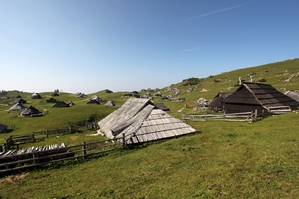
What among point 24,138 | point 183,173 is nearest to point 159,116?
point 183,173

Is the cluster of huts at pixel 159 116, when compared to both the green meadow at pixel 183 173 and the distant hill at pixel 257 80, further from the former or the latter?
the distant hill at pixel 257 80

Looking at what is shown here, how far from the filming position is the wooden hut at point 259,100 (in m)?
27.0

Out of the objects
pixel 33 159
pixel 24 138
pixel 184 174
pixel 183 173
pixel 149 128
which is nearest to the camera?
pixel 184 174

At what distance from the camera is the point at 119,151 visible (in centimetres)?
1519

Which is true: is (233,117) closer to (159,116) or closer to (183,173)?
(159,116)

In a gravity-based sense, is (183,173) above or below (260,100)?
below

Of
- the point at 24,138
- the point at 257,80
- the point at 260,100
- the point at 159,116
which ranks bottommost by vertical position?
the point at 24,138

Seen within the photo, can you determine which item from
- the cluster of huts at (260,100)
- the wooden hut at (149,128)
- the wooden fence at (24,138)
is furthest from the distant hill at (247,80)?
the wooden fence at (24,138)

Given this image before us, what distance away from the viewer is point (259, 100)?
27688mm

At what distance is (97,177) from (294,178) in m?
11.0

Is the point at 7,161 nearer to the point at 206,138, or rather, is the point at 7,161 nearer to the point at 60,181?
the point at 60,181

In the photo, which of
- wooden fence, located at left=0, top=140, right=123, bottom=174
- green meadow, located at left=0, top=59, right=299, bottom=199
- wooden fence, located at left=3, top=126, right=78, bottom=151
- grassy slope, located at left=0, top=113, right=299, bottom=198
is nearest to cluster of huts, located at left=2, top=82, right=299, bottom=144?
green meadow, located at left=0, top=59, right=299, bottom=199

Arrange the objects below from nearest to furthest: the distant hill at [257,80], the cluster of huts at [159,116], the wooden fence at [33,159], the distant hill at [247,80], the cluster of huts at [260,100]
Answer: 1. the wooden fence at [33,159]
2. the cluster of huts at [159,116]
3. the cluster of huts at [260,100]
4. the distant hill at [257,80]
5. the distant hill at [247,80]

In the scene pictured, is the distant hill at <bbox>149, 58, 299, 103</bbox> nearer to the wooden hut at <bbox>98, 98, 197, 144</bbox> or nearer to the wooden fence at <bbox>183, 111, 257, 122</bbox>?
the wooden fence at <bbox>183, 111, 257, 122</bbox>
